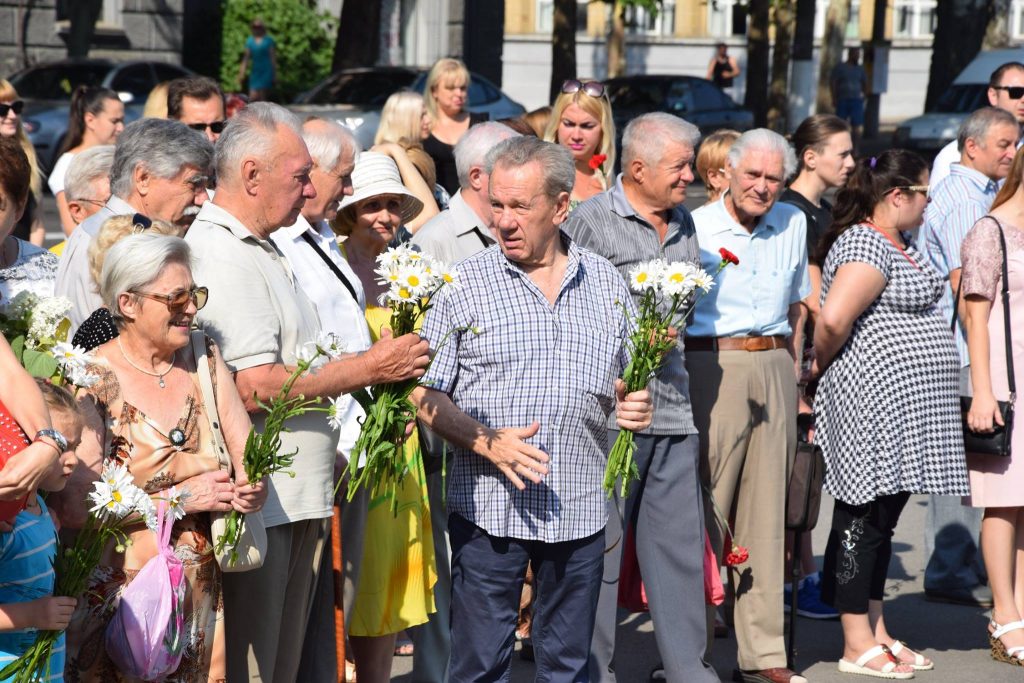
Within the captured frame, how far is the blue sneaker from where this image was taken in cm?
700

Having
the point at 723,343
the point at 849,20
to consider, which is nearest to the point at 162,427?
the point at 723,343

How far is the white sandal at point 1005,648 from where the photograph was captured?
6.28m

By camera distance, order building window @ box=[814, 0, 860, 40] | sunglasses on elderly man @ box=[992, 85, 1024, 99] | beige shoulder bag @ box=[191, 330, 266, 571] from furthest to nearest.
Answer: building window @ box=[814, 0, 860, 40] → sunglasses on elderly man @ box=[992, 85, 1024, 99] → beige shoulder bag @ box=[191, 330, 266, 571]

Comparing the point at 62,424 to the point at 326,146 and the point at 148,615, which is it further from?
the point at 326,146

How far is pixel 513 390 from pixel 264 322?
0.79 metres

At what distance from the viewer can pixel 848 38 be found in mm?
49438

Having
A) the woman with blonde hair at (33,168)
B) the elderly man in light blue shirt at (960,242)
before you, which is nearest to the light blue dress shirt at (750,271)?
the elderly man in light blue shirt at (960,242)

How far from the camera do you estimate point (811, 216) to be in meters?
7.09

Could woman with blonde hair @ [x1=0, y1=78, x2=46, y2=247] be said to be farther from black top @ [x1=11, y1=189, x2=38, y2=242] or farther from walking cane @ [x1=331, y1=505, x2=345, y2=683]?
walking cane @ [x1=331, y1=505, x2=345, y2=683]

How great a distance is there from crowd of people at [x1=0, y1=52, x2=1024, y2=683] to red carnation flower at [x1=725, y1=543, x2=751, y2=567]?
10 centimetres

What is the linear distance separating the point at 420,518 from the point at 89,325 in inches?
58.4

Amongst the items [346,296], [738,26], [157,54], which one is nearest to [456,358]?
[346,296]

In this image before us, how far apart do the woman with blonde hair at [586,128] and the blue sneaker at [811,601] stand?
7.14ft

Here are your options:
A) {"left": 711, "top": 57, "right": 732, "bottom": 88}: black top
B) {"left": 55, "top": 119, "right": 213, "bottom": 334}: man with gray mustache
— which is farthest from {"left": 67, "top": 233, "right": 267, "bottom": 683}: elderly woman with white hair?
{"left": 711, "top": 57, "right": 732, "bottom": 88}: black top
